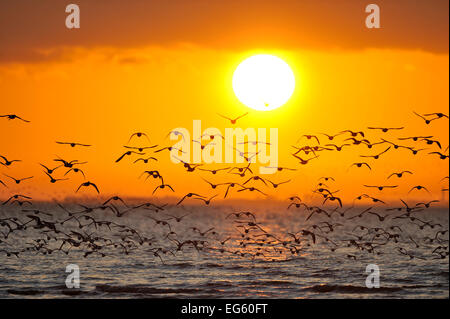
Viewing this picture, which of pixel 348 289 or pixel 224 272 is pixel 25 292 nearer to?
pixel 224 272

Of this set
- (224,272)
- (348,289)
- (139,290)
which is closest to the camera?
(139,290)

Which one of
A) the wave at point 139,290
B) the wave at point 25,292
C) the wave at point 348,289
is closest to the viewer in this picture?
the wave at point 25,292

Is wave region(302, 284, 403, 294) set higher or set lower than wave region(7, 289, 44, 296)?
lower

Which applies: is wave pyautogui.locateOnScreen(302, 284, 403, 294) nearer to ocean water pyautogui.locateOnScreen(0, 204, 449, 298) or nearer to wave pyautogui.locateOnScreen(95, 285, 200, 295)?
ocean water pyautogui.locateOnScreen(0, 204, 449, 298)

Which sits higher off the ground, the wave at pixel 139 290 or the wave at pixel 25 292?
the wave at pixel 25 292

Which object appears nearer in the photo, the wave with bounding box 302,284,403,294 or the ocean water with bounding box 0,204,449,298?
the ocean water with bounding box 0,204,449,298

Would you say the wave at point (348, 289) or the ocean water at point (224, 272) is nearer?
the ocean water at point (224, 272)

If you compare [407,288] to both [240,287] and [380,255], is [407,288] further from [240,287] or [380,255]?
[380,255]

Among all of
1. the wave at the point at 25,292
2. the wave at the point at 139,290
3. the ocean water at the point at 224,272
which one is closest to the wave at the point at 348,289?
the ocean water at the point at 224,272

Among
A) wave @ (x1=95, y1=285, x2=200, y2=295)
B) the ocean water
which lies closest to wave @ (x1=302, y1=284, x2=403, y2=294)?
the ocean water

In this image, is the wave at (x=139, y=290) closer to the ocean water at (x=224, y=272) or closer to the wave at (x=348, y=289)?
the ocean water at (x=224, y=272)

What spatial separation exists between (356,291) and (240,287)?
28.2ft

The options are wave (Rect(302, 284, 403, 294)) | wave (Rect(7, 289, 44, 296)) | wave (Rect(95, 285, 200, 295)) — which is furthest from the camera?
wave (Rect(302, 284, 403, 294))

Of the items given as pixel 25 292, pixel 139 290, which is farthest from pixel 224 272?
pixel 25 292
